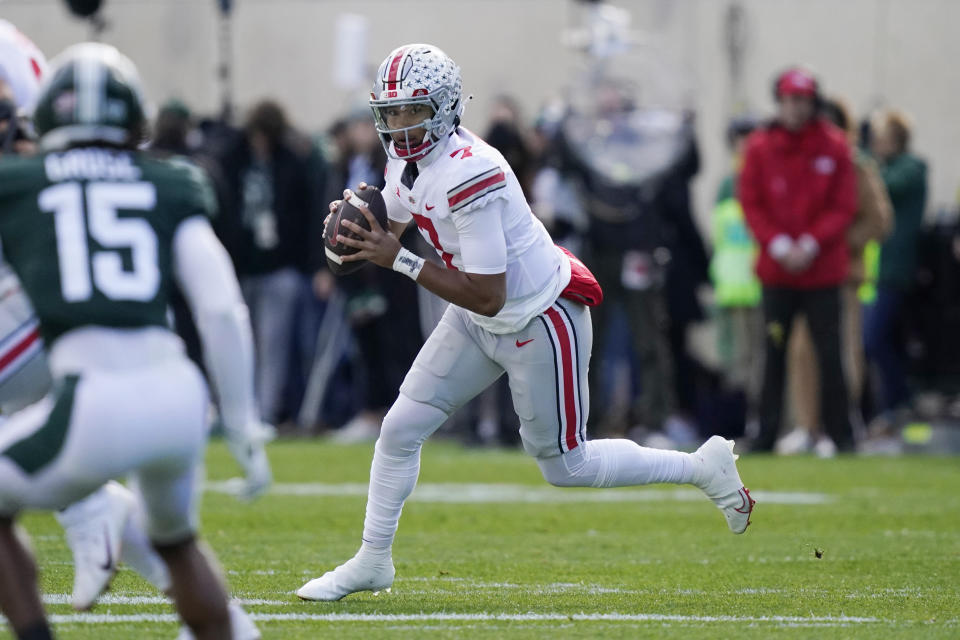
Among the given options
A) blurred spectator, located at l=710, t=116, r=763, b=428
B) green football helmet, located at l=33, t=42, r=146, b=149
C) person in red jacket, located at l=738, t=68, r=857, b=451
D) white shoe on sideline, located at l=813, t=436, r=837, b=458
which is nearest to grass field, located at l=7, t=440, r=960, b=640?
white shoe on sideline, located at l=813, t=436, r=837, b=458

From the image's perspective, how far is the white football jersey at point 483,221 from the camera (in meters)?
5.14

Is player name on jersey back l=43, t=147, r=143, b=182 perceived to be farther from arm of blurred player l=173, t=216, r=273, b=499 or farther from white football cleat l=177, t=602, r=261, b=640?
white football cleat l=177, t=602, r=261, b=640

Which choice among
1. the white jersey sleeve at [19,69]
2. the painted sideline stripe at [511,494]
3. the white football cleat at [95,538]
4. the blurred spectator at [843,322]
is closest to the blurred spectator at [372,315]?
the blurred spectator at [843,322]

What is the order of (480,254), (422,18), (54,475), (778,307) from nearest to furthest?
(54,475) → (480,254) → (778,307) → (422,18)

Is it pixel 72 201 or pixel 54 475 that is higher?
pixel 72 201

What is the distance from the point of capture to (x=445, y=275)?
5102mm

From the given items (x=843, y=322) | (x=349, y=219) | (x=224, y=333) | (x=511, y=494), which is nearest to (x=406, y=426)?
(x=349, y=219)

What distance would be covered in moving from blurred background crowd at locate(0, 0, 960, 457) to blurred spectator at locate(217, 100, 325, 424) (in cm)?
2

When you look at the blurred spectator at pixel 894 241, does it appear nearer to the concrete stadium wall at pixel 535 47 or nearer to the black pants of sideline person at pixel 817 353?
the black pants of sideline person at pixel 817 353

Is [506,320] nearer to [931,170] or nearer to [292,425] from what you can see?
[292,425]

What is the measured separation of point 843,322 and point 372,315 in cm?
322

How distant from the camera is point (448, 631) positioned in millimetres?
4609

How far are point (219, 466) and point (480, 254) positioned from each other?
480cm

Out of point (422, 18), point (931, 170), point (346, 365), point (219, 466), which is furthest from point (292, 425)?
point (931, 170)
